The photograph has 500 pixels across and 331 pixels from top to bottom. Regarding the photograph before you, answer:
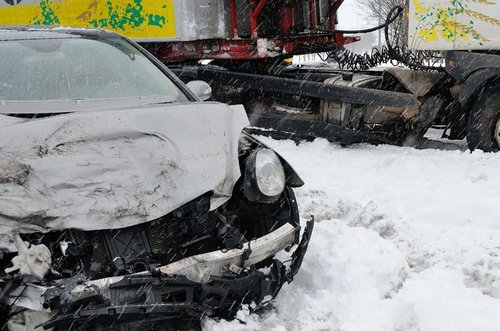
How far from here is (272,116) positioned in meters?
8.56

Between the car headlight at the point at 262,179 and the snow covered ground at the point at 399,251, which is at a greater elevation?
the car headlight at the point at 262,179

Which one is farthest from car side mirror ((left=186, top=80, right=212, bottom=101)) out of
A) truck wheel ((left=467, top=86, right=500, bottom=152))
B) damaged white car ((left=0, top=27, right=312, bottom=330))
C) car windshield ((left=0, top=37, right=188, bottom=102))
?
truck wheel ((left=467, top=86, right=500, bottom=152))

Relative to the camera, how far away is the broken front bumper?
2787mm

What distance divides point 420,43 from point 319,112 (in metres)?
1.76

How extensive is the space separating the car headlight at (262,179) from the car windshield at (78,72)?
0.95 m

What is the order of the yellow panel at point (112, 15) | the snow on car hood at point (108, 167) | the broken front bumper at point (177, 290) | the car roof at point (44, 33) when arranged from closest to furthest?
the broken front bumper at point (177, 290), the snow on car hood at point (108, 167), the car roof at point (44, 33), the yellow panel at point (112, 15)

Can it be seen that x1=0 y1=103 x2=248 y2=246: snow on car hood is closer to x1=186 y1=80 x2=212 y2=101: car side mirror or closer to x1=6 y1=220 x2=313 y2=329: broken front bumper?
x1=6 y1=220 x2=313 y2=329: broken front bumper

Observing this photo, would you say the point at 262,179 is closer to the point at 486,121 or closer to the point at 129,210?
the point at 129,210

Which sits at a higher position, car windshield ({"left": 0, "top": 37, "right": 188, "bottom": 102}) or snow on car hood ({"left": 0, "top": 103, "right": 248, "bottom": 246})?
car windshield ({"left": 0, "top": 37, "right": 188, "bottom": 102})

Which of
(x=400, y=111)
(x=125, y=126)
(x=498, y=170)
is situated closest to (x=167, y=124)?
(x=125, y=126)

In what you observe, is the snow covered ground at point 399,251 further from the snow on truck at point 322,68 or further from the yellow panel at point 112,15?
the yellow panel at point 112,15

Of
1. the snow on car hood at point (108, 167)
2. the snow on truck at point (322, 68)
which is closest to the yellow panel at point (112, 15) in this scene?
the snow on truck at point (322, 68)

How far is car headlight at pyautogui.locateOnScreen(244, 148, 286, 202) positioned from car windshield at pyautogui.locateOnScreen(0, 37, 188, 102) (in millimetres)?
955

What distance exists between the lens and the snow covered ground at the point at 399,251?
3598mm
